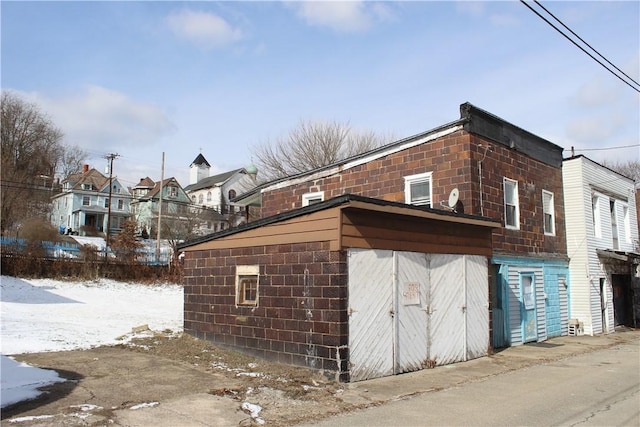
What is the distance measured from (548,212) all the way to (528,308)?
3.89m

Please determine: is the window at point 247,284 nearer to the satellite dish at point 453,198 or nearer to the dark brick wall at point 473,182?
the satellite dish at point 453,198

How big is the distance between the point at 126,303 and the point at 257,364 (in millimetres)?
14615

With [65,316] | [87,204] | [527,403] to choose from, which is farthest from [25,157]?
[527,403]

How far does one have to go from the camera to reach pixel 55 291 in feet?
74.3

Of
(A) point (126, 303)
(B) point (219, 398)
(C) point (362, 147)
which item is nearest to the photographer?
(B) point (219, 398)

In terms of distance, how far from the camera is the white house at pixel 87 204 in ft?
204

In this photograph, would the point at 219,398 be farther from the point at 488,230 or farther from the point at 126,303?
the point at 126,303

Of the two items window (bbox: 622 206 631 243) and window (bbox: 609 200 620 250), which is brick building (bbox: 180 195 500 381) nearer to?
window (bbox: 609 200 620 250)

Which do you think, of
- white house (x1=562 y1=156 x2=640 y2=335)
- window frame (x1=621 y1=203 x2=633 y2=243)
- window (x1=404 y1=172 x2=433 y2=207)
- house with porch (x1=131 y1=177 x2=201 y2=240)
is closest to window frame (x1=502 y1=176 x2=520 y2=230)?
window (x1=404 y1=172 x2=433 y2=207)

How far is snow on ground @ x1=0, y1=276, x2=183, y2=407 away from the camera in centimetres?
871

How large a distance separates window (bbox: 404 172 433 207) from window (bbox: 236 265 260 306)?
5.48 meters

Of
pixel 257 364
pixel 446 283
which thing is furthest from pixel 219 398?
pixel 446 283

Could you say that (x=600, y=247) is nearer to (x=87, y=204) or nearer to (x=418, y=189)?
(x=418, y=189)

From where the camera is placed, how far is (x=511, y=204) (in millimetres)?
14750
